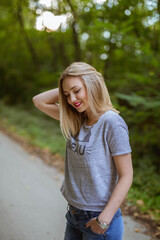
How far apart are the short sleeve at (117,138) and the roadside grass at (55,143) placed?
2724 mm

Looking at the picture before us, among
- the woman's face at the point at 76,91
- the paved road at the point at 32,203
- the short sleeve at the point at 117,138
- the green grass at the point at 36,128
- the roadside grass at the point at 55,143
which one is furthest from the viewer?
the green grass at the point at 36,128

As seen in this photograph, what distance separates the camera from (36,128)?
30.7ft

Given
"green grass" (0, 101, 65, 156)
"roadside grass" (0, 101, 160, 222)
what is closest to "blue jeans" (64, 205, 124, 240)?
"roadside grass" (0, 101, 160, 222)

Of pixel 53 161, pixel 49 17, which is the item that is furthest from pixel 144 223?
pixel 49 17

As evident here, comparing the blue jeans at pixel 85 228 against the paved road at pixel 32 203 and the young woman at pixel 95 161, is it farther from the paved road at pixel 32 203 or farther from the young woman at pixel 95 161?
the paved road at pixel 32 203

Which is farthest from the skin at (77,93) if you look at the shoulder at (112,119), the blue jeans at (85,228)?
the blue jeans at (85,228)

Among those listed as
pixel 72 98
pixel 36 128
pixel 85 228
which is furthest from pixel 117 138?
pixel 36 128

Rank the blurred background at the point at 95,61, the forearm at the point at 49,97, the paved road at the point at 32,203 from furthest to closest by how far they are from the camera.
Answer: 1. the blurred background at the point at 95,61
2. the paved road at the point at 32,203
3. the forearm at the point at 49,97

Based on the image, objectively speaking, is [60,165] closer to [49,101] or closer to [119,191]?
[49,101]

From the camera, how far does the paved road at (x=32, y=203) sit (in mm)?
3215

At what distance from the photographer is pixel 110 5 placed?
4.49 meters

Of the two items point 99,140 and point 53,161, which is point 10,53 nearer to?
point 53,161

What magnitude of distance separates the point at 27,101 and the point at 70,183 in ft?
43.3

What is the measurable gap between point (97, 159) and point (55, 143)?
6248mm
